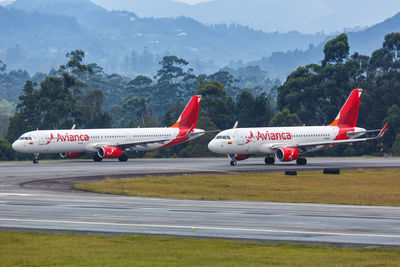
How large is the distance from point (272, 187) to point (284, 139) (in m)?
29.4

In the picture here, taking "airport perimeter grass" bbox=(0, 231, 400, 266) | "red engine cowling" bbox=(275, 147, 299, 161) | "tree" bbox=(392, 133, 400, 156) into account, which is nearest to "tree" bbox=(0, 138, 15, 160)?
"red engine cowling" bbox=(275, 147, 299, 161)

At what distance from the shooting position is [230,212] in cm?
3284

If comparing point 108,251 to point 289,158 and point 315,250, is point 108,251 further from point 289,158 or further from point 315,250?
point 289,158

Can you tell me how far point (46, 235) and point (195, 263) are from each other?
745 centimetres

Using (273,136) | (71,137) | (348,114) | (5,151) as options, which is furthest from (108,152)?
(5,151)

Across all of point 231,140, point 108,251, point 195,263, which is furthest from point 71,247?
point 231,140

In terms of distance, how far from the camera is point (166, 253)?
2159 centimetres

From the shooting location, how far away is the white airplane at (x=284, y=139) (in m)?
75.4

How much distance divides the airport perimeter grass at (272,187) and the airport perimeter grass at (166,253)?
722 inches

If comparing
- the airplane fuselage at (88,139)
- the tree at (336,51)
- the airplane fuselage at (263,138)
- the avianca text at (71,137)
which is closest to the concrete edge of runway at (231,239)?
the airplane fuselage at (263,138)

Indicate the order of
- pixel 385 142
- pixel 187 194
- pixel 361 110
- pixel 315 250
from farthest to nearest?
pixel 361 110 < pixel 385 142 < pixel 187 194 < pixel 315 250

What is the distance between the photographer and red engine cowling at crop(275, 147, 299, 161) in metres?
75.3

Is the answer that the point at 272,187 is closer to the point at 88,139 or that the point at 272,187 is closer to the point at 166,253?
the point at 166,253

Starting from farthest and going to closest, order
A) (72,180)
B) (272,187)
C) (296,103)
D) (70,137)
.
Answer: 1. (296,103)
2. (70,137)
3. (72,180)
4. (272,187)
